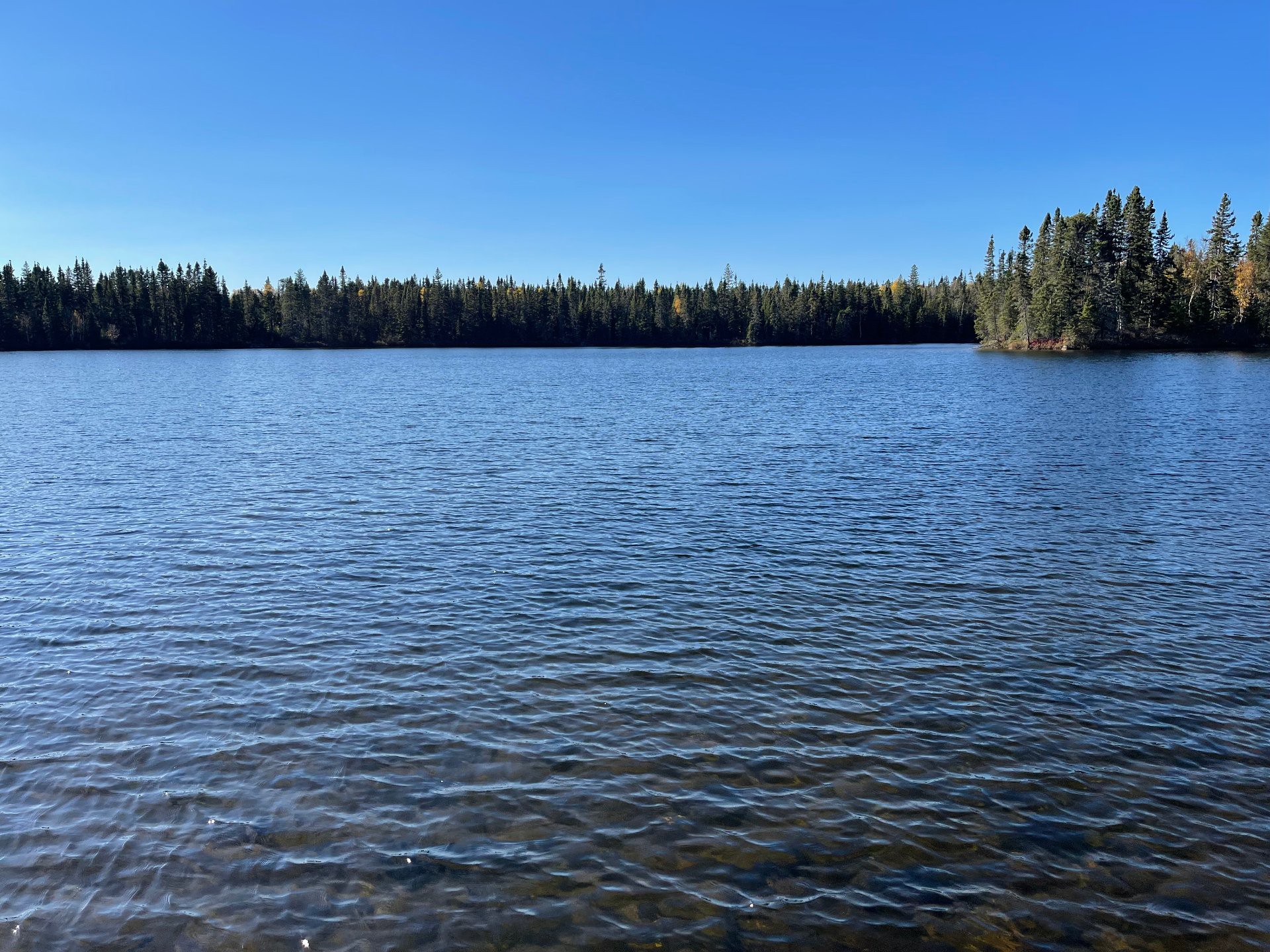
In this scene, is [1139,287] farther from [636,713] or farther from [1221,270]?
[636,713]

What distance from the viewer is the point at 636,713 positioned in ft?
43.0

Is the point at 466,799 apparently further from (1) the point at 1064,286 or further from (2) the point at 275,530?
(1) the point at 1064,286

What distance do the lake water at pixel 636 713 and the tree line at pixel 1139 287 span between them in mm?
110783

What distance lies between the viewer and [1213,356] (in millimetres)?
115500

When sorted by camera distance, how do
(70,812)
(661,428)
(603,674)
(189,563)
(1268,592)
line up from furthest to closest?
1. (661,428)
2. (189,563)
3. (1268,592)
4. (603,674)
5. (70,812)

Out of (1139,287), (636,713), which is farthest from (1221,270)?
(636,713)

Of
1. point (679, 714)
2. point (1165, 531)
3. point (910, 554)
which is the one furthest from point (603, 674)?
point (1165, 531)

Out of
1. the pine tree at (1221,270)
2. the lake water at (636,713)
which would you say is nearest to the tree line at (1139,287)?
the pine tree at (1221,270)

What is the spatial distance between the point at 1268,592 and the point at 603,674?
15565 mm

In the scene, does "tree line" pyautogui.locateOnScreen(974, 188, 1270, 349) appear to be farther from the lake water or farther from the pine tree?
the lake water

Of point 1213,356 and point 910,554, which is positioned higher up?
point 1213,356

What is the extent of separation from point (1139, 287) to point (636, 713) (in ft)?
472

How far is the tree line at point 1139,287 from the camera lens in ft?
417

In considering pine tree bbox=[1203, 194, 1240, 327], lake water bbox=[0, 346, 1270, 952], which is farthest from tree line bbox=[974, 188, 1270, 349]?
lake water bbox=[0, 346, 1270, 952]
